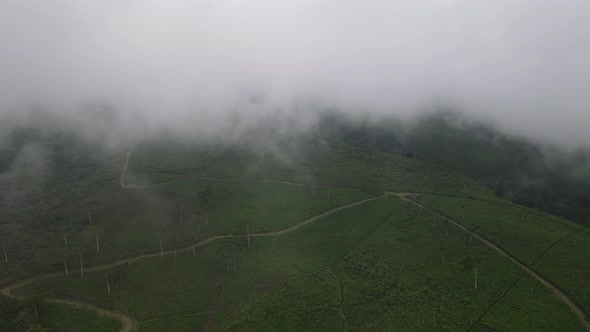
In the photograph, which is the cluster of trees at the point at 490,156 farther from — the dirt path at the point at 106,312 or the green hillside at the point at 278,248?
the dirt path at the point at 106,312

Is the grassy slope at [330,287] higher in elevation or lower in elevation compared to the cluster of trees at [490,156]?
lower

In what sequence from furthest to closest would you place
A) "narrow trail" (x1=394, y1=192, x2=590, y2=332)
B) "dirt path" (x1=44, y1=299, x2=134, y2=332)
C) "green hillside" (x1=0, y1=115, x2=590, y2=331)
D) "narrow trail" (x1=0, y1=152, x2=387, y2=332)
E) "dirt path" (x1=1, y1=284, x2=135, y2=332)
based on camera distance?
"green hillside" (x1=0, y1=115, x2=590, y2=331) → "narrow trail" (x1=394, y1=192, x2=590, y2=332) → "narrow trail" (x1=0, y1=152, x2=387, y2=332) → "dirt path" (x1=1, y1=284, x2=135, y2=332) → "dirt path" (x1=44, y1=299, x2=134, y2=332)

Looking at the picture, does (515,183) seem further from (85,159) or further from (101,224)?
(85,159)

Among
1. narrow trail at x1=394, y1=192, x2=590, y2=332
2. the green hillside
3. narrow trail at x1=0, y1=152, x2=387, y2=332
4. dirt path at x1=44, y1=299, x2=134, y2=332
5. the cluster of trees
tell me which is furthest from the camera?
the cluster of trees

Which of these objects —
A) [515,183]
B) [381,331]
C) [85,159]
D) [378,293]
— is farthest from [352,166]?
[85,159]

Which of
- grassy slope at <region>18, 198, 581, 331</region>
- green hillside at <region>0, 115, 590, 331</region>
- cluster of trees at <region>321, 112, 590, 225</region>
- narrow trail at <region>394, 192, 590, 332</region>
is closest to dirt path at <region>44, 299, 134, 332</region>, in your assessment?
green hillside at <region>0, 115, 590, 331</region>

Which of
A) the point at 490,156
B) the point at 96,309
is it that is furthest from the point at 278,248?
the point at 490,156

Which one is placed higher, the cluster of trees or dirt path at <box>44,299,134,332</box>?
the cluster of trees

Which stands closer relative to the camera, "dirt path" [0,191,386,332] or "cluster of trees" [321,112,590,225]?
"dirt path" [0,191,386,332]

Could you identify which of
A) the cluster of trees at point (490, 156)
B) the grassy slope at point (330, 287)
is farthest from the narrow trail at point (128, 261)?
the cluster of trees at point (490, 156)

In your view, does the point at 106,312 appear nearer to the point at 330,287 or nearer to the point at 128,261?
the point at 128,261

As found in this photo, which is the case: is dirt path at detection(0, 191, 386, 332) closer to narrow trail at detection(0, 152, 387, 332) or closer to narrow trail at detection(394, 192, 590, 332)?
narrow trail at detection(0, 152, 387, 332)
